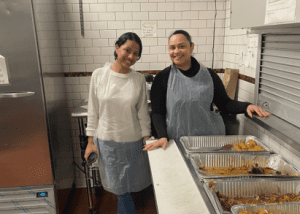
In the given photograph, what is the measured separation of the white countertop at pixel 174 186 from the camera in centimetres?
95

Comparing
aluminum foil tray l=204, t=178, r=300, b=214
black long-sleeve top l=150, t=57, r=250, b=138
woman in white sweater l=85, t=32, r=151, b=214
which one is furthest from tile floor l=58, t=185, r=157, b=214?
aluminum foil tray l=204, t=178, r=300, b=214

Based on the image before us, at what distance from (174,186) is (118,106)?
860 mm

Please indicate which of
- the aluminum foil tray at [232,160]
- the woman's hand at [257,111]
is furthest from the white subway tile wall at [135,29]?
the aluminum foil tray at [232,160]

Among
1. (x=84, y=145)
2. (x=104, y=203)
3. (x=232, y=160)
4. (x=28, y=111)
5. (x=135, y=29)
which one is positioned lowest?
(x=104, y=203)

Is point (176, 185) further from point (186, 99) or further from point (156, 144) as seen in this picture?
point (186, 99)

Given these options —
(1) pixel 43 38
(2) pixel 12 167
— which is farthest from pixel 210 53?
(2) pixel 12 167

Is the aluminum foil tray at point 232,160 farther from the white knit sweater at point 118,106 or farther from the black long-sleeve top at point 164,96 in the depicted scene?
the white knit sweater at point 118,106

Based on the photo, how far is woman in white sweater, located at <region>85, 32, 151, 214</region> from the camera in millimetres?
1774

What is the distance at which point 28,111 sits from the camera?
204cm

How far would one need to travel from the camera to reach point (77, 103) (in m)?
2.83

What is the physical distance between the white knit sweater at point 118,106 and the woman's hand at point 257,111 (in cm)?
74

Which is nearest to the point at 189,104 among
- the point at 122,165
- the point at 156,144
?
the point at 156,144

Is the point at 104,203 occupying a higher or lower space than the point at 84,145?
lower

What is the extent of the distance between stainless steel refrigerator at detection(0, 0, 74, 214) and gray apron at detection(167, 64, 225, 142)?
1.10m
